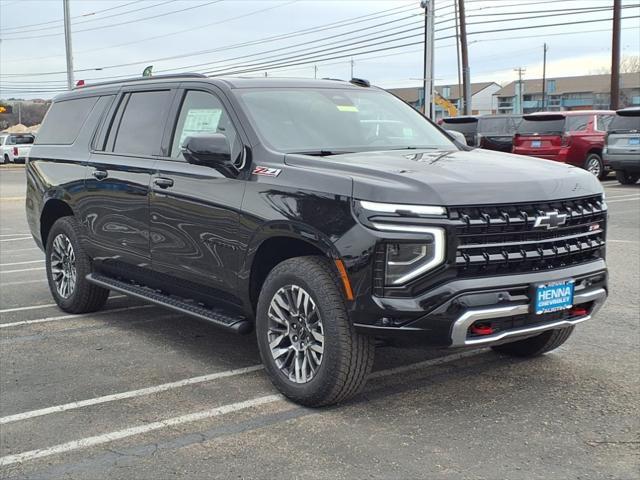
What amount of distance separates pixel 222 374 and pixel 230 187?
4.01 ft

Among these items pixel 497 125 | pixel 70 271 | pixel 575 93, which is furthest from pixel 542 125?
pixel 575 93

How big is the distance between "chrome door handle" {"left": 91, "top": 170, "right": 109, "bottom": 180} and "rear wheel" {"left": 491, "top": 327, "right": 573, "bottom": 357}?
3333 mm

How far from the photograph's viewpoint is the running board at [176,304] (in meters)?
5.00

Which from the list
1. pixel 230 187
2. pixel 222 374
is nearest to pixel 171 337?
pixel 222 374

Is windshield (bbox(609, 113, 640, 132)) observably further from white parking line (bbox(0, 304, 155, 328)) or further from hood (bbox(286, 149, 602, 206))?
hood (bbox(286, 149, 602, 206))

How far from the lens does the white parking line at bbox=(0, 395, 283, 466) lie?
388 centimetres

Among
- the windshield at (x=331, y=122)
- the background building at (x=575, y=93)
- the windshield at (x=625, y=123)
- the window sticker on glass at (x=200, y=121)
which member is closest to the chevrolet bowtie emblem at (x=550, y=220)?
the windshield at (x=331, y=122)

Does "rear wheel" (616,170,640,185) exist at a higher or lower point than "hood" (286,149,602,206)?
lower

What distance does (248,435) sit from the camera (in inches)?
161

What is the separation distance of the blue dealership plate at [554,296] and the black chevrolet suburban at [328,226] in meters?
0.01

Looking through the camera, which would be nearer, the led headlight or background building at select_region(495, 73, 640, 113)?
the led headlight

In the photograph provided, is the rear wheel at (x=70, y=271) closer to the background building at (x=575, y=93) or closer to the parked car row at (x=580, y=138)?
the parked car row at (x=580, y=138)

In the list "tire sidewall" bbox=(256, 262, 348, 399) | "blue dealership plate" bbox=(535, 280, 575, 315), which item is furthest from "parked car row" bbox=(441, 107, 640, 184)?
"tire sidewall" bbox=(256, 262, 348, 399)

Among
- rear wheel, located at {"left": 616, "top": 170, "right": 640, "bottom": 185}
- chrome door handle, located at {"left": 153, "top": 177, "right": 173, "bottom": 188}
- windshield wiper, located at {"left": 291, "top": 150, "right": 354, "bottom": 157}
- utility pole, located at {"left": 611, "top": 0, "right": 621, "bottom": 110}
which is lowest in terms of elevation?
rear wheel, located at {"left": 616, "top": 170, "right": 640, "bottom": 185}
